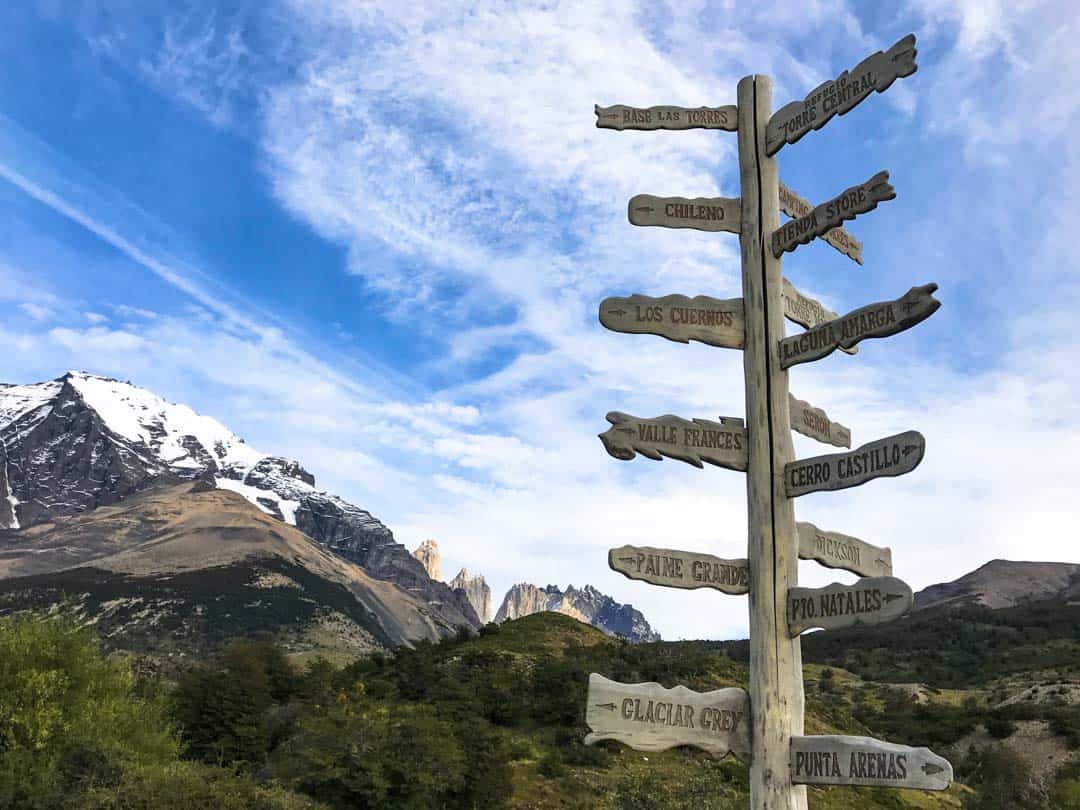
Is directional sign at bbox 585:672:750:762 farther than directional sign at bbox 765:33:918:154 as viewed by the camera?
No

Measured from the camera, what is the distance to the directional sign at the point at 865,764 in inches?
183

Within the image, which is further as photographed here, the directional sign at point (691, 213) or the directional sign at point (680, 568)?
the directional sign at point (691, 213)

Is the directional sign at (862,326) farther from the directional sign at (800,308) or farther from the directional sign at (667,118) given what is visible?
the directional sign at (667,118)

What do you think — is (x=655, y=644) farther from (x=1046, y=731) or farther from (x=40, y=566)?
(x=40, y=566)

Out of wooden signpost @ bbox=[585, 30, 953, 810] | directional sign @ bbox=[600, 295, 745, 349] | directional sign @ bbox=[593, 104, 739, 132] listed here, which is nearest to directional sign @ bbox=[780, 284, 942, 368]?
wooden signpost @ bbox=[585, 30, 953, 810]

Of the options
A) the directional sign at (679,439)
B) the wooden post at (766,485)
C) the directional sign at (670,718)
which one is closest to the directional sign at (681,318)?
the wooden post at (766,485)

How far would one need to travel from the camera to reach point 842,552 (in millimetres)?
6066

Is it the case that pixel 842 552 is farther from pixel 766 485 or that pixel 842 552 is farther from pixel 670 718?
pixel 670 718

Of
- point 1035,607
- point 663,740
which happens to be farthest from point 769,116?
point 1035,607

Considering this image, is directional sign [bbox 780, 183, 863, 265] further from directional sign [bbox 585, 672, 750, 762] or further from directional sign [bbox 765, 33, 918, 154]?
directional sign [bbox 585, 672, 750, 762]

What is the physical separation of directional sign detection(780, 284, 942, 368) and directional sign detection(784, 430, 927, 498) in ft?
2.30

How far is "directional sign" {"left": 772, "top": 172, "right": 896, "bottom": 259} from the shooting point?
5.54m

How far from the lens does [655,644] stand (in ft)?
151

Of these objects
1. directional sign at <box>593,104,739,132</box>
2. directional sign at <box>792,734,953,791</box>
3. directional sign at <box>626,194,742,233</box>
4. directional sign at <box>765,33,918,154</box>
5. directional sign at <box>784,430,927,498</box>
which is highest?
directional sign at <box>593,104,739,132</box>
